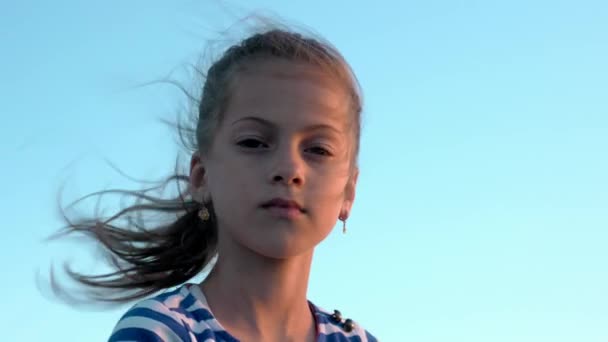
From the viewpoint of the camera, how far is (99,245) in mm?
4973

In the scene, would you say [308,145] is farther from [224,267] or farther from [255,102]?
[224,267]

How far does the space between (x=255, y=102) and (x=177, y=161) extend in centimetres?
95

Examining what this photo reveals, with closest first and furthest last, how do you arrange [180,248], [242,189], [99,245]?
[242,189]
[180,248]
[99,245]

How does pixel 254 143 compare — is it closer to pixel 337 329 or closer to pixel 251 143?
pixel 251 143

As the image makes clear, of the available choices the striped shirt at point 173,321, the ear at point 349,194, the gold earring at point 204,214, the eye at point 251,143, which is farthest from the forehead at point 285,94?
the striped shirt at point 173,321

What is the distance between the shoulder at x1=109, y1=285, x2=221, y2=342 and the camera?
366 cm

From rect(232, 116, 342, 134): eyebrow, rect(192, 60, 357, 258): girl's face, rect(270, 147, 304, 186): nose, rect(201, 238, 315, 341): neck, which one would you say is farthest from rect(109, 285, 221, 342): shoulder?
rect(232, 116, 342, 134): eyebrow

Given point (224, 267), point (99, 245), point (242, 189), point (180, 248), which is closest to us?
point (242, 189)

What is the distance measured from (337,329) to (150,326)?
44.4 inches

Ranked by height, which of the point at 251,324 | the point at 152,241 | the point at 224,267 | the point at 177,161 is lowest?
the point at 251,324

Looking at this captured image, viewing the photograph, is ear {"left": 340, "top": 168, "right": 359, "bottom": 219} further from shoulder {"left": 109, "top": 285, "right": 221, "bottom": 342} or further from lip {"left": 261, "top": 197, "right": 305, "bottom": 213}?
shoulder {"left": 109, "top": 285, "right": 221, "bottom": 342}

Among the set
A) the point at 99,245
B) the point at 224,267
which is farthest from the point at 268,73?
the point at 99,245

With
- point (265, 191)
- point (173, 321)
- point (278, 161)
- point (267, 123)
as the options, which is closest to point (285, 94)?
point (267, 123)

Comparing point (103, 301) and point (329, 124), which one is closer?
point (329, 124)
